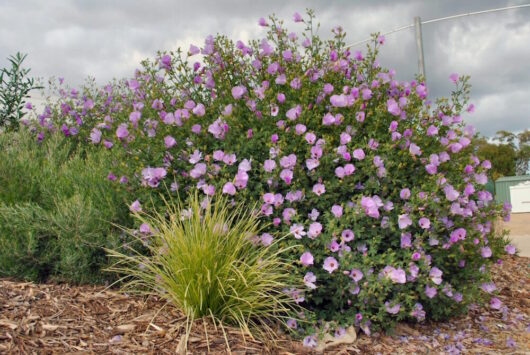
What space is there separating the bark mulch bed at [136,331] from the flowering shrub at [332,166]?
0.60 feet

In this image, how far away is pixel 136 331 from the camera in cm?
319

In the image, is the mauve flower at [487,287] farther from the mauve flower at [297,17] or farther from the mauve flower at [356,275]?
the mauve flower at [297,17]

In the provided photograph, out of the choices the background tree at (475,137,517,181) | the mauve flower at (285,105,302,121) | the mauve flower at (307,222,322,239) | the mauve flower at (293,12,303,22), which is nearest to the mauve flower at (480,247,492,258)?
the mauve flower at (307,222,322,239)

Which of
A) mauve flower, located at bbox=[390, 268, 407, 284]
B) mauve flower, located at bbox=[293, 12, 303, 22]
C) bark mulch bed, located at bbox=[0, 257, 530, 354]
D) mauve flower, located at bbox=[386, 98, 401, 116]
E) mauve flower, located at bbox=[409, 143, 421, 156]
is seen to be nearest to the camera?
bark mulch bed, located at bbox=[0, 257, 530, 354]

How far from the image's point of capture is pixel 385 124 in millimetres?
3971

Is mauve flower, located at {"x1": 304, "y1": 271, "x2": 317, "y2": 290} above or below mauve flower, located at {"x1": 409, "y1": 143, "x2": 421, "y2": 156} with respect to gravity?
below

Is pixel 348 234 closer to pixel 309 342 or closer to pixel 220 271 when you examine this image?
pixel 309 342

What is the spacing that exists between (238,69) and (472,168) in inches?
81.1

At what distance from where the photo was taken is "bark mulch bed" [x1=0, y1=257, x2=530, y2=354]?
9.88 feet

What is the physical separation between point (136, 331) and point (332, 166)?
172 centimetres

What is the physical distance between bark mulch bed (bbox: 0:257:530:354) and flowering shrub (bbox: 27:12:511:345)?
0.18m

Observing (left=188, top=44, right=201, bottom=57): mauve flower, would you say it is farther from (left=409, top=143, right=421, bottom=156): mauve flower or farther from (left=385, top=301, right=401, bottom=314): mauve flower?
(left=385, top=301, right=401, bottom=314): mauve flower

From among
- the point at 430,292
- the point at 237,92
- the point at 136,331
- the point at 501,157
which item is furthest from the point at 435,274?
the point at 501,157

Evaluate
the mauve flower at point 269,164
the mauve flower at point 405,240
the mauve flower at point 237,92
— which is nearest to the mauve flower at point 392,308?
the mauve flower at point 405,240
